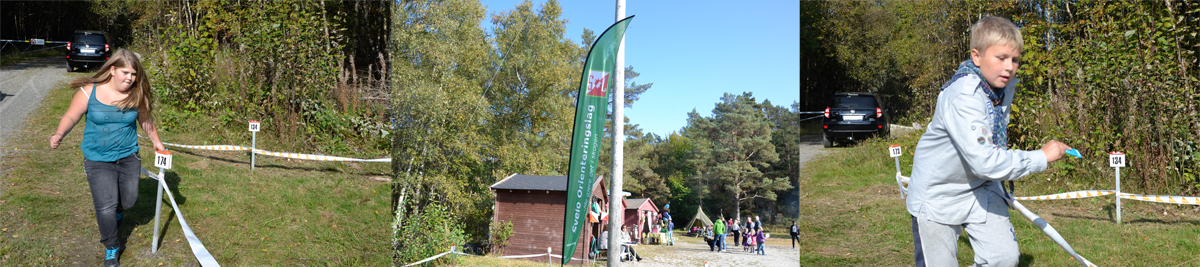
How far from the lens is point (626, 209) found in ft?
12.1

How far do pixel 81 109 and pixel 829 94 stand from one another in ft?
14.9

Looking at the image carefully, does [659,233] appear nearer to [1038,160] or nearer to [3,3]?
[1038,160]

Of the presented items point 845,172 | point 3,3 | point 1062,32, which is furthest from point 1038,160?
point 3,3

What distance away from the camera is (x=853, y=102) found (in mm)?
4164

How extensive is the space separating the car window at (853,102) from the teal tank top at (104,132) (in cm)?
435

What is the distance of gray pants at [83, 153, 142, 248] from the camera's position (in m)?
3.15

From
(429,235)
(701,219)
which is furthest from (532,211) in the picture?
(701,219)

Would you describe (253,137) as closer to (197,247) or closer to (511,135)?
(197,247)

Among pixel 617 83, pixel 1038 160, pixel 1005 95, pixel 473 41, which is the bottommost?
pixel 1038 160

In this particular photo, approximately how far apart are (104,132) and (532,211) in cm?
243

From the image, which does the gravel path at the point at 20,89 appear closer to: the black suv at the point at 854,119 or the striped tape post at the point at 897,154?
the black suv at the point at 854,119

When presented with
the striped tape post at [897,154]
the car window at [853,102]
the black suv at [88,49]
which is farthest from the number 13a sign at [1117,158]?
the black suv at [88,49]

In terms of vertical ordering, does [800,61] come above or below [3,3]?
below

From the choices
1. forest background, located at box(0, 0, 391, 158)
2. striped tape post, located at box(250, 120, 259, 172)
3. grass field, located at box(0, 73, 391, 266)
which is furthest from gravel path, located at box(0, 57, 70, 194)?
striped tape post, located at box(250, 120, 259, 172)
